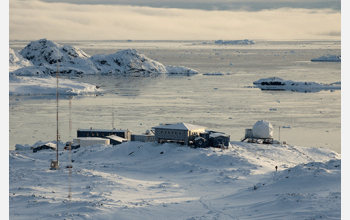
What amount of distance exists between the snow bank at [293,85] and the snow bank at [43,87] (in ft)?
149

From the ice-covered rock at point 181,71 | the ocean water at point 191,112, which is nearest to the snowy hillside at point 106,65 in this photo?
the ice-covered rock at point 181,71

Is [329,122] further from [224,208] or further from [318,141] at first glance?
[224,208]

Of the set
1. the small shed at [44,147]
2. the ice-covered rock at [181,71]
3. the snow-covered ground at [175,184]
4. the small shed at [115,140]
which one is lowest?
the small shed at [44,147]

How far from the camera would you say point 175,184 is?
3325cm

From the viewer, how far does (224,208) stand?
25656mm

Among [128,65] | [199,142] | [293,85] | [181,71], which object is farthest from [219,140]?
[128,65]

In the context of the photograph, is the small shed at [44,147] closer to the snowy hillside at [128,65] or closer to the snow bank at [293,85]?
the snow bank at [293,85]

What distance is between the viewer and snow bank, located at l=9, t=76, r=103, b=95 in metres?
109

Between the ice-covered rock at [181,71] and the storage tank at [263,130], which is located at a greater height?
the ice-covered rock at [181,71]

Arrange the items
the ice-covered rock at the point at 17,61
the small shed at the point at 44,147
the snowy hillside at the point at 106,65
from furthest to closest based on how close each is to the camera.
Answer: the ice-covered rock at the point at 17,61 < the snowy hillside at the point at 106,65 < the small shed at the point at 44,147

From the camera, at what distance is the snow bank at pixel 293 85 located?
376ft

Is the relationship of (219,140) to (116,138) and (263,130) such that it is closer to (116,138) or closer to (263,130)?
(263,130)

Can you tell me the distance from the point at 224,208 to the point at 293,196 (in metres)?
4.19

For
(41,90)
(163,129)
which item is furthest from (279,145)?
(41,90)
